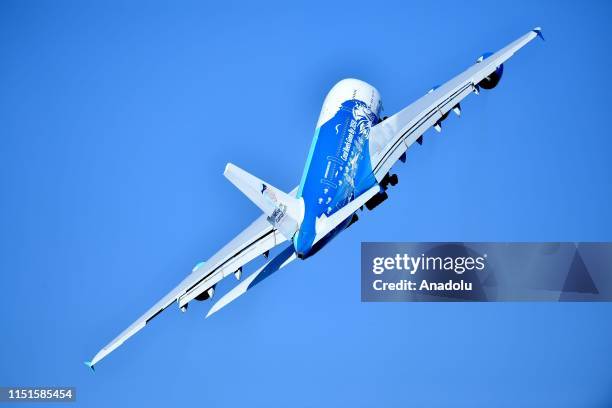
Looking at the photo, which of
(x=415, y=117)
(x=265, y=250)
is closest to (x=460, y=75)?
(x=415, y=117)

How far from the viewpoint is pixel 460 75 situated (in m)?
42.6

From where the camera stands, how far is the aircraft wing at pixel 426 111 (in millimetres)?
40344

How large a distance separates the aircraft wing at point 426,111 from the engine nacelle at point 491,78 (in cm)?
28

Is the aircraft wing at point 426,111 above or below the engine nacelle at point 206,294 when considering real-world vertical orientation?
above

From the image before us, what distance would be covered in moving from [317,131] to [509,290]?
37.0ft

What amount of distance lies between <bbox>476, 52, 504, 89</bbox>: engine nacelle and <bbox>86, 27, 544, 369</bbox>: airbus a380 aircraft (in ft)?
0.16

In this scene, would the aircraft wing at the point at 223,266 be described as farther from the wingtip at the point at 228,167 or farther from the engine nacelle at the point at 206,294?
the wingtip at the point at 228,167

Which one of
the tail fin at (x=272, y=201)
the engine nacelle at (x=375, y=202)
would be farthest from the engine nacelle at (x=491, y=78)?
the tail fin at (x=272, y=201)

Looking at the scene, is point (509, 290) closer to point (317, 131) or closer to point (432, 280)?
point (432, 280)

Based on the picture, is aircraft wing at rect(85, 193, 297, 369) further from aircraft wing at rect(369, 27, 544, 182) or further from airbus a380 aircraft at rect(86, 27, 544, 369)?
aircraft wing at rect(369, 27, 544, 182)

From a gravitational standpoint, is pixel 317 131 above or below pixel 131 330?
above

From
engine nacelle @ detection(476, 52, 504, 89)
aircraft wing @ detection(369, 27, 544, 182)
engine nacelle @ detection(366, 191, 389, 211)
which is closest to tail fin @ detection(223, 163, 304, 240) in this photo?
engine nacelle @ detection(366, 191, 389, 211)

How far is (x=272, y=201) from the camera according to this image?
33875mm

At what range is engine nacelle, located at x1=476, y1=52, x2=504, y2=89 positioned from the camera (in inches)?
1660
